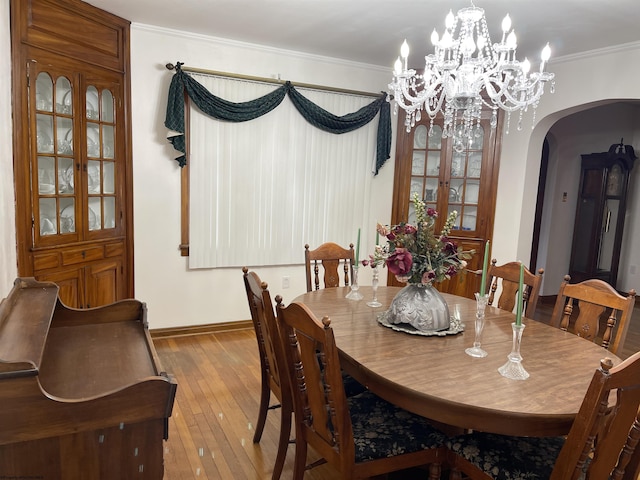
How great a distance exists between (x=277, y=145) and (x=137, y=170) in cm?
127

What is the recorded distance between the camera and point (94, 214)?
351 centimetres

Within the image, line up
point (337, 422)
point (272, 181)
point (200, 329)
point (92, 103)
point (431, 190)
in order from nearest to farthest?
point (337, 422) < point (92, 103) < point (200, 329) < point (272, 181) < point (431, 190)

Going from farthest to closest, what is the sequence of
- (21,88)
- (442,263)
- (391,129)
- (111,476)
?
(391,129) < (21,88) < (442,263) < (111,476)

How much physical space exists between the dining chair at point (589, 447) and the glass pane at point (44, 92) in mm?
3181

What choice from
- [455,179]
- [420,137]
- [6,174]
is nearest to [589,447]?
[6,174]

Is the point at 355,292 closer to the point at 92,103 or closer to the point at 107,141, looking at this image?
the point at 107,141

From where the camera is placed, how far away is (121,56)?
361 cm

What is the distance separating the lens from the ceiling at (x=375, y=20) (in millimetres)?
2990

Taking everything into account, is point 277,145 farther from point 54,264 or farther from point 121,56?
point 54,264

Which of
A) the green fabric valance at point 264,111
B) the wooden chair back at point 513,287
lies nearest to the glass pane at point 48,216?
the green fabric valance at point 264,111

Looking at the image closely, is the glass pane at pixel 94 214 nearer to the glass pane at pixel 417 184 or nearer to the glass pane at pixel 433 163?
the glass pane at pixel 417 184

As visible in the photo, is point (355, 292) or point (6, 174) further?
point (355, 292)

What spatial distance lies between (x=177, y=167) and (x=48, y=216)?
1.15m

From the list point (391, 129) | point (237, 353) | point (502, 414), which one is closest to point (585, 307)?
point (502, 414)
